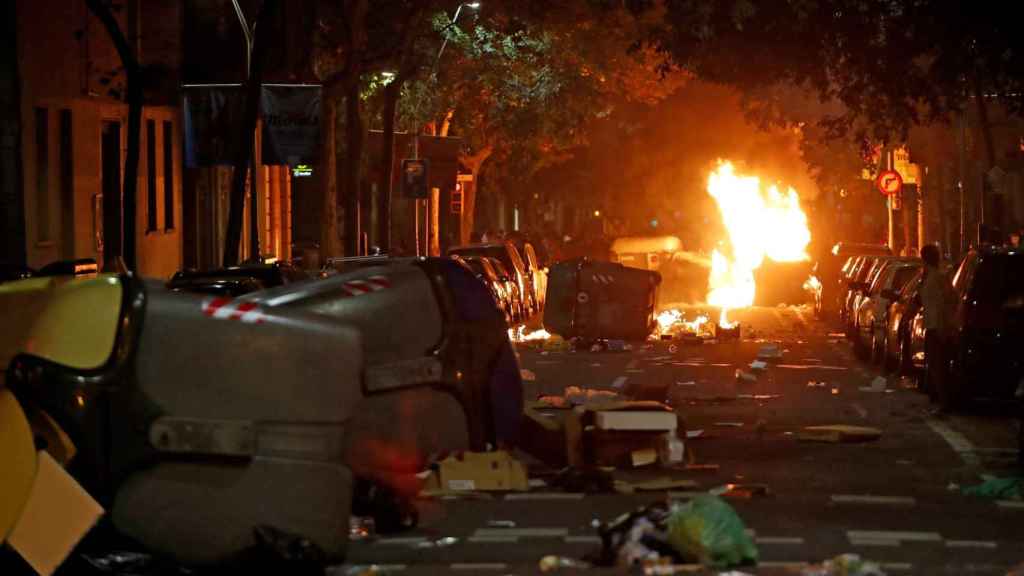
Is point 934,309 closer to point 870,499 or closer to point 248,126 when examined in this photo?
point 870,499

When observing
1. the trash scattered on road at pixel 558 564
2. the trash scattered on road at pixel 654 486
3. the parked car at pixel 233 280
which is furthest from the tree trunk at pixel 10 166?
the trash scattered on road at pixel 558 564

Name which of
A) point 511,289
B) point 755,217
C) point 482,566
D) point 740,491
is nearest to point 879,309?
point 511,289

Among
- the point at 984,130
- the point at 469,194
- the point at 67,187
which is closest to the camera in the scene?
the point at 67,187

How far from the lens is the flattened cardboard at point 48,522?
9156 millimetres

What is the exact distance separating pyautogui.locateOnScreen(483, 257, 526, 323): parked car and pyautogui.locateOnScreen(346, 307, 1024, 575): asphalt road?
12900mm

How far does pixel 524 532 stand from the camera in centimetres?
1127

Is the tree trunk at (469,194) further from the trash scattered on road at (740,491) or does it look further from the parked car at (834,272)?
the trash scattered on road at (740,491)

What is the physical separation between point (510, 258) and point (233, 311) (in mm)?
29362

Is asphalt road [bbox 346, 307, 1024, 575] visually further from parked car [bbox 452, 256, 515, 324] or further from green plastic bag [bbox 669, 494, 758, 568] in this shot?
parked car [bbox 452, 256, 515, 324]

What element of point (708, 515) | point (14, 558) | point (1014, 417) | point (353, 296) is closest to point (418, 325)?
point (353, 296)

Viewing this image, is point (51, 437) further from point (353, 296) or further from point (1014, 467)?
point (1014, 467)

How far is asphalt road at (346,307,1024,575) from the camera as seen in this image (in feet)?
34.2

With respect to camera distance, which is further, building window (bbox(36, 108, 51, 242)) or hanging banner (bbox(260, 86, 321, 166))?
hanging banner (bbox(260, 86, 321, 166))

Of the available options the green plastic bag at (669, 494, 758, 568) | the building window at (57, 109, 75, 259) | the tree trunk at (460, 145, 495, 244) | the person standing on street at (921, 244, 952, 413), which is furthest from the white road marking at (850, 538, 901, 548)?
the tree trunk at (460, 145, 495, 244)
